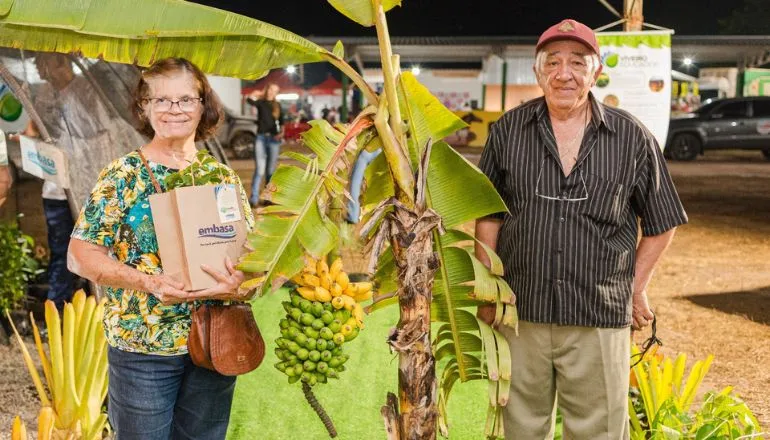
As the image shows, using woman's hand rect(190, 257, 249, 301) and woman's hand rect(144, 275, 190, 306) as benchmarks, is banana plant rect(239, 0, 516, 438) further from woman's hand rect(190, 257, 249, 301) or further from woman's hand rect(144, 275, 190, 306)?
woman's hand rect(144, 275, 190, 306)

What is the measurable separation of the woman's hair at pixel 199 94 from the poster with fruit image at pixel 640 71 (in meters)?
4.00

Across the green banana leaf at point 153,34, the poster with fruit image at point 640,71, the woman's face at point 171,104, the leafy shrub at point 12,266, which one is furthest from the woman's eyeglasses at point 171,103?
the poster with fruit image at point 640,71

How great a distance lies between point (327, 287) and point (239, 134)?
61.1 feet

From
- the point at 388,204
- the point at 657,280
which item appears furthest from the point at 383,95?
the point at 657,280

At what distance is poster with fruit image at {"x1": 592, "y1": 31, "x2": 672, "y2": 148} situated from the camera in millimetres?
5906

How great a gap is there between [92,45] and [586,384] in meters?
2.08

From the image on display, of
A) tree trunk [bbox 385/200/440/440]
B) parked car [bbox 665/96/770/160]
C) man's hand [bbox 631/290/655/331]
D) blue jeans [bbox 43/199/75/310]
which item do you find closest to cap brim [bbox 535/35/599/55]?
tree trunk [bbox 385/200/440/440]

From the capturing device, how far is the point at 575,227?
9.08 ft

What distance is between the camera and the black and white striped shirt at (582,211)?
2.75m

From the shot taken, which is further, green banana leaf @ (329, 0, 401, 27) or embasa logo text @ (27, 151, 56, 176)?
embasa logo text @ (27, 151, 56, 176)

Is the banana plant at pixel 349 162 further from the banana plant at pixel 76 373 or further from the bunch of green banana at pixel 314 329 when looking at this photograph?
the banana plant at pixel 76 373

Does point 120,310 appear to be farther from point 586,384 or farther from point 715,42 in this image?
point 715,42

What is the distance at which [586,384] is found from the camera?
288 centimetres

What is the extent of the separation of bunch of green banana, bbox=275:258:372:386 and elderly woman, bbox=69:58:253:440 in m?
0.97
